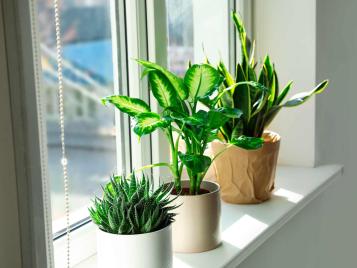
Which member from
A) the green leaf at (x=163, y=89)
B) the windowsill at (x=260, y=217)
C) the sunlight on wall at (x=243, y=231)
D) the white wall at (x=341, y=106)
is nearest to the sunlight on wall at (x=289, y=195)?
the windowsill at (x=260, y=217)

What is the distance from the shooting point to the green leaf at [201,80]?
2.94 ft

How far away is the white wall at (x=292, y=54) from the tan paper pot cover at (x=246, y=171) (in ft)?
0.93

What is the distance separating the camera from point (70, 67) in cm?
98

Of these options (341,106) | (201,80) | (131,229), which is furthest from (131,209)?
(341,106)

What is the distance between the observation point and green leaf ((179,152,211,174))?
2.84 ft

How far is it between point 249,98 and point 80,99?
0.35 meters

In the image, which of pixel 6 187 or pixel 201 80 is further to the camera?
pixel 201 80

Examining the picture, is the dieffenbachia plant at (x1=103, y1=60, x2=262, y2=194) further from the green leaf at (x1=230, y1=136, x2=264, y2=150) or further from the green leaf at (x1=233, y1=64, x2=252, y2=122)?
the green leaf at (x1=233, y1=64, x2=252, y2=122)

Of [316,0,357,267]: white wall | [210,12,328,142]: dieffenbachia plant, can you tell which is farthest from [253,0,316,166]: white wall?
[210,12,328,142]: dieffenbachia plant

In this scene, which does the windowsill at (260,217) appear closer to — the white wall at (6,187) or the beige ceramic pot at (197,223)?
the beige ceramic pot at (197,223)

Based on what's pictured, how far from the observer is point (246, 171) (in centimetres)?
118

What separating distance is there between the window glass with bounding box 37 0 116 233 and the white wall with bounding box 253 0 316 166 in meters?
0.57

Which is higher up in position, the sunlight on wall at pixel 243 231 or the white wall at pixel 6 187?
the white wall at pixel 6 187

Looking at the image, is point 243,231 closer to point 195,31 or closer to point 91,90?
point 91,90
